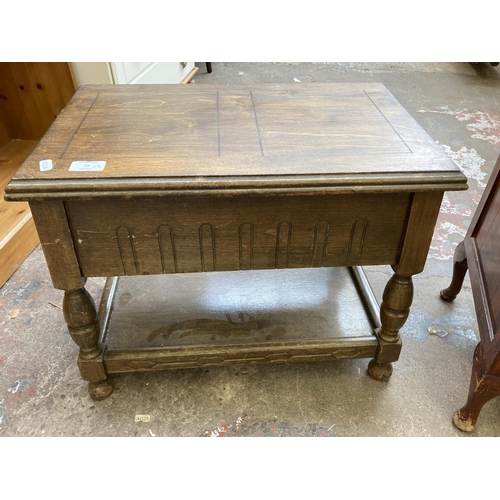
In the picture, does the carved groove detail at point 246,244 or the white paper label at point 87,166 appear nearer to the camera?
the white paper label at point 87,166

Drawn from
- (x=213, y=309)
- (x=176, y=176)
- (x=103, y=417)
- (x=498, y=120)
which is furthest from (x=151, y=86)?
(x=498, y=120)

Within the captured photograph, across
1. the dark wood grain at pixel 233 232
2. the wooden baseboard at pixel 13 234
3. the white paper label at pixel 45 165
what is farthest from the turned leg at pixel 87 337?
the wooden baseboard at pixel 13 234

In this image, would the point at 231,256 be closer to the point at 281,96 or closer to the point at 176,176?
the point at 176,176

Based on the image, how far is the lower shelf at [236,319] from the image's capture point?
4.57 ft

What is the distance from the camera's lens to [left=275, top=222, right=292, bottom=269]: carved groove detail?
1.15m

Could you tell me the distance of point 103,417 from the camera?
54.8 inches

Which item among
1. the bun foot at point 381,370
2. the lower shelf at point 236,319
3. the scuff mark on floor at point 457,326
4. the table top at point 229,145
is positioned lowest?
the scuff mark on floor at point 457,326

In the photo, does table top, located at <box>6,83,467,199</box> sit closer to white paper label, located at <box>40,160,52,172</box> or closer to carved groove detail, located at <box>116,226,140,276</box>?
white paper label, located at <box>40,160,52,172</box>

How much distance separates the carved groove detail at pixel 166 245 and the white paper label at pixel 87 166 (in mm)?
201

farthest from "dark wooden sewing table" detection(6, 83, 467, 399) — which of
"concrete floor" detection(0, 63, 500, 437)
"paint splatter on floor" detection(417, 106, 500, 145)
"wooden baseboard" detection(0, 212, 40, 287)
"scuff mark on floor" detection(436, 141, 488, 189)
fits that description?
"paint splatter on floor" detection(417, 106, 500, 145)

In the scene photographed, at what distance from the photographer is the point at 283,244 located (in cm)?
118

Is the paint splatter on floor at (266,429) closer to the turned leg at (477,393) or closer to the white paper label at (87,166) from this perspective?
the turned leg at (477,393)

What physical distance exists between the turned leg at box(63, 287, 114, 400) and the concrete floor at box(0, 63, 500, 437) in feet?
0.18

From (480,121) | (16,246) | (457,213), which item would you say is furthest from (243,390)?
(480,121)
